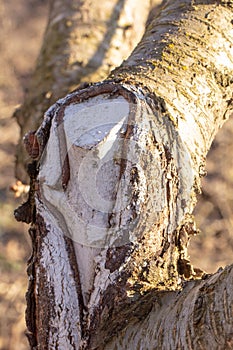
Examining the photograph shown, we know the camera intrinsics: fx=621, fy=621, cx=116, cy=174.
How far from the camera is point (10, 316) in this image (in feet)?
10.6

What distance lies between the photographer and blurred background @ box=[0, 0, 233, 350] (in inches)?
128

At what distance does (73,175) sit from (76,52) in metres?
0.85

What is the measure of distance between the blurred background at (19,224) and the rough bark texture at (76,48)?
1.36 meters

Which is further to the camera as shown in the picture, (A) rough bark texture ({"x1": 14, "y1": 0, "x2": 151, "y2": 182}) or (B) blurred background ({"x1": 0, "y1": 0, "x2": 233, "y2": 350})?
(B) blurred background ({"x1": 0, "y1": 0, "x2": 233, "y2": 350})

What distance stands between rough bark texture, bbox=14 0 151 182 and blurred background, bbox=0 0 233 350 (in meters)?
1.36

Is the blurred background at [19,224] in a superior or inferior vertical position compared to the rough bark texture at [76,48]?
superior

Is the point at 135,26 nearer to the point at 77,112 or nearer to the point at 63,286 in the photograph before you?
the point at 77,112

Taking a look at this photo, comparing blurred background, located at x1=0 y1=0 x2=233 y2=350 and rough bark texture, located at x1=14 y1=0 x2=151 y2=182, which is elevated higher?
blurred background, located at x1=0 y1=0 x2=233 y2=350

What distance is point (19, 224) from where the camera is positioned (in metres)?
Result: 3.87

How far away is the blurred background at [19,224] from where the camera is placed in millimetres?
3258

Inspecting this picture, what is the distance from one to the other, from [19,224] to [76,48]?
7.44 feet

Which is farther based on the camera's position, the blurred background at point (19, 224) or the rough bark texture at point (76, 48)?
the blurred background at point (19, 224)

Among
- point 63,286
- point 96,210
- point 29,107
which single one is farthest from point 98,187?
point 29,107

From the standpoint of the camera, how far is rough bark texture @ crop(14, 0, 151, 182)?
5.56ft
